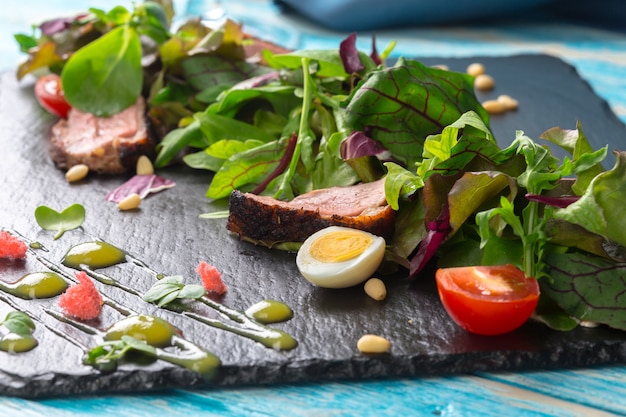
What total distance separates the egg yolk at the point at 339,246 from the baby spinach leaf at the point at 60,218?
1092 mm

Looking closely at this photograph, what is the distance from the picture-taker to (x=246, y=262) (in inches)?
134

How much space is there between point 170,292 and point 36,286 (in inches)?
18.5

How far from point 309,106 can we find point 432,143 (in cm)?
90

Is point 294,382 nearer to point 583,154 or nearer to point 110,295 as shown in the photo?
point 110,295

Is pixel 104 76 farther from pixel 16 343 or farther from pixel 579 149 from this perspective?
pixel 579 149

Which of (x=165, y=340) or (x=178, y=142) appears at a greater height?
(x=178, y=142)

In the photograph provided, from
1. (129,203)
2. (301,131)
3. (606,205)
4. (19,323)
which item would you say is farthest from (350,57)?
(19,323)

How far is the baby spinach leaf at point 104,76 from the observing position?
14.8 feet

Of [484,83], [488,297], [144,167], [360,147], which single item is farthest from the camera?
[484,83]

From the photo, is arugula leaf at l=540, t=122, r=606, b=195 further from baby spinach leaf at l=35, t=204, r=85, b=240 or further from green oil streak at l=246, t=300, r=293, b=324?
baby spinach leaf at l=35, t=204, r=85, b=240

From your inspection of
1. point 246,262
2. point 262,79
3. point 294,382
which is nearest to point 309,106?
point 262,79

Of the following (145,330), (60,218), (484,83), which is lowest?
(145,330)

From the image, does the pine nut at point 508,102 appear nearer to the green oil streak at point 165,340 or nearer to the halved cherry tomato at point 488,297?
the halved cherry tomato at point 488,297

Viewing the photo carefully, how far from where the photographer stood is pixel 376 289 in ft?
10.3
